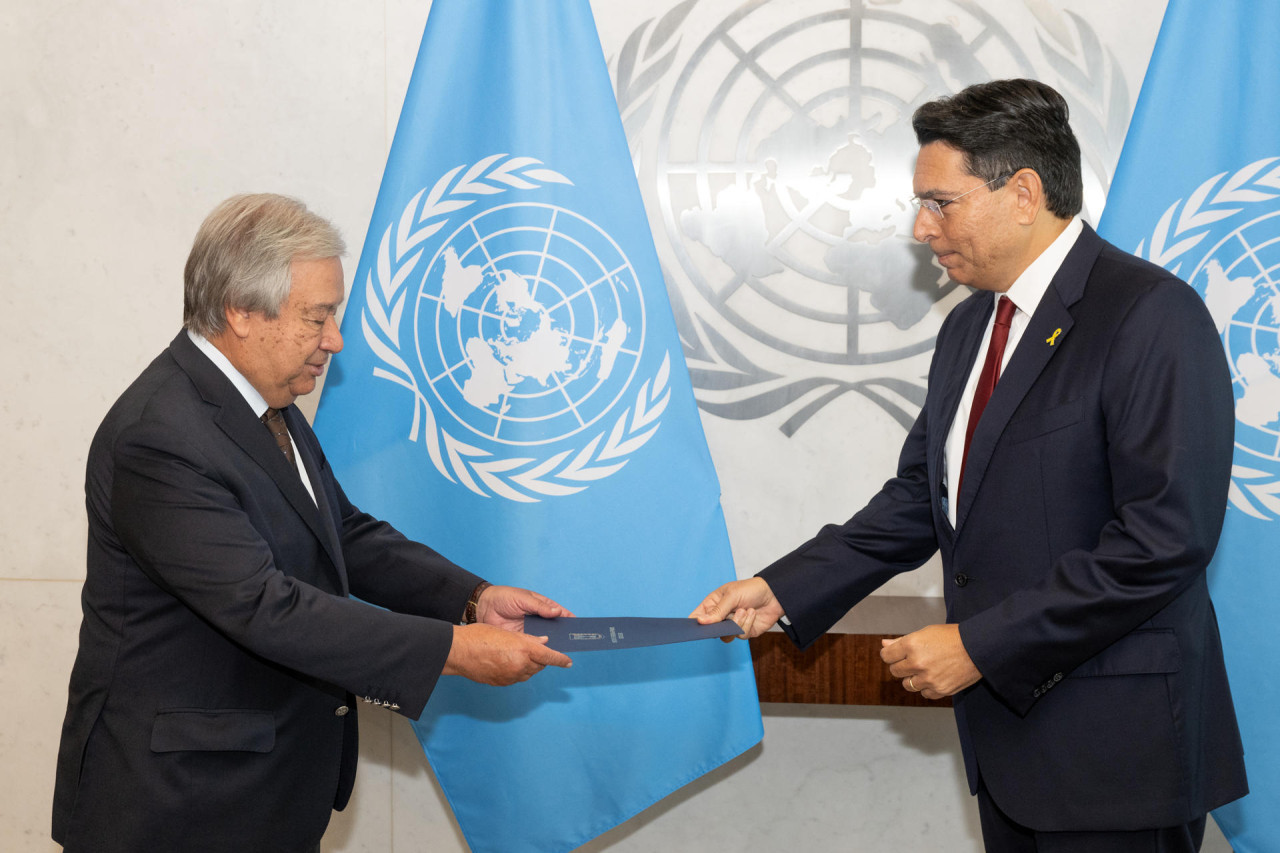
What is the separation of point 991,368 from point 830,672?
98 centimetres

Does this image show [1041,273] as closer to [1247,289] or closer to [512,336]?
[1247,289]

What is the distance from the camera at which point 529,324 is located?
8.47ft

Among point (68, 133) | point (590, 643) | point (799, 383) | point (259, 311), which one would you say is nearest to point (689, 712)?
point (590, 643)

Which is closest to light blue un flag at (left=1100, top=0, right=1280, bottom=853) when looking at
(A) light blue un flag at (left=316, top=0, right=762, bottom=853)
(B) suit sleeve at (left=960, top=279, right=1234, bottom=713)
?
(B) suit sleeve at (left=960, top=279, right=1234, bottom=713)

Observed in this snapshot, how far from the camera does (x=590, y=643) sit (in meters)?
2.01

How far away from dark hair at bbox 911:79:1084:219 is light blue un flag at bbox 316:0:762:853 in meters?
0.89

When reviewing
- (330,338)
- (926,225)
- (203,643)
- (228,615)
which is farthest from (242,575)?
(926,225)

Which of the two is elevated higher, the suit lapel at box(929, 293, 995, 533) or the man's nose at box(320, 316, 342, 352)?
the man's nose at box(320, 316, 342, 352)

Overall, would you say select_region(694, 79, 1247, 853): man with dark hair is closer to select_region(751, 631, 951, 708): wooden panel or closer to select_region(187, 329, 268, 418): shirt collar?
select_region(751, 631, 951, 708): wooden panel

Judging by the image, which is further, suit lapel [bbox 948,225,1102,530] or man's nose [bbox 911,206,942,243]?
man's nose [bbox 911,206,942,243]

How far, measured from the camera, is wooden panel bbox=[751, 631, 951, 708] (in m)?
2.55

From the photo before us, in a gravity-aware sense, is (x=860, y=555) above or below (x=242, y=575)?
below

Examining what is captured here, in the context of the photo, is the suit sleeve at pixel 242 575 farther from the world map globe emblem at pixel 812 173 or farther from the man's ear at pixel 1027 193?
the world map globe emblem at pixel 812 173

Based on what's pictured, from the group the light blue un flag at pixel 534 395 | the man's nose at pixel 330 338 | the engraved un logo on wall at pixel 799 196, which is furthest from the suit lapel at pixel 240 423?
the engraved un logo on wall at pixel 799 196
